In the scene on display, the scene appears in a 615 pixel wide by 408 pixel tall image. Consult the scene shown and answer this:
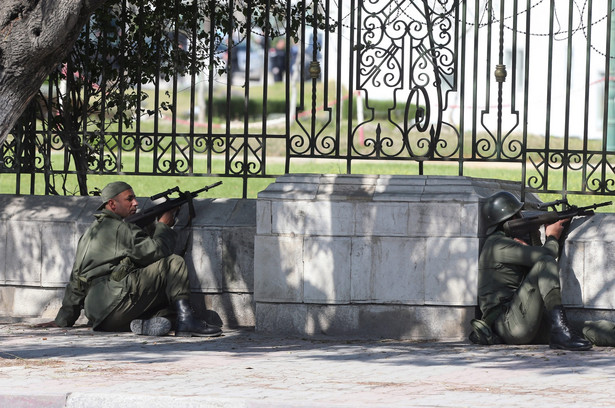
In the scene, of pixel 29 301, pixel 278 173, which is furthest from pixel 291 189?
pixel 278 173

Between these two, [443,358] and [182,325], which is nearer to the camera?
[443,358]

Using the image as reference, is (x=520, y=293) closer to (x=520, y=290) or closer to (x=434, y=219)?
(x=520, y=290)

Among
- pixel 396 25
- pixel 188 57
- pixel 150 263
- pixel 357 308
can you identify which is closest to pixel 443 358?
pixel 357 308

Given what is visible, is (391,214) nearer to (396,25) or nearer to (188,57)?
(396,25)

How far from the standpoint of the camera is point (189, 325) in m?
8.68

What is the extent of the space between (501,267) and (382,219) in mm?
1002

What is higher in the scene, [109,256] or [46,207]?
[46,207]

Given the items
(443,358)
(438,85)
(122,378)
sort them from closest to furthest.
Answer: (122,378)
(443,358)
(438,85)

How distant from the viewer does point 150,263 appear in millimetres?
8828

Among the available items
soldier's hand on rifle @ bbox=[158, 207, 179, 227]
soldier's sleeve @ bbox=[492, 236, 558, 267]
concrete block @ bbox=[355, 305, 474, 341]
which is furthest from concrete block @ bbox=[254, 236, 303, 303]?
soldier's sleeve @ bbox=[492, 236, 558, 267]

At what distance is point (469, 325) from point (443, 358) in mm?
1109

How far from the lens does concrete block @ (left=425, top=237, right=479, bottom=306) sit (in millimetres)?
8531

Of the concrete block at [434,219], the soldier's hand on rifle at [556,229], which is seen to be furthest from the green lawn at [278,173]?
the soldier's hand on rifle at [556,229]

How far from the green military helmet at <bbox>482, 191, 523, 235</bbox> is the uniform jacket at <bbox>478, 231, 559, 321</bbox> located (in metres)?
0.13
